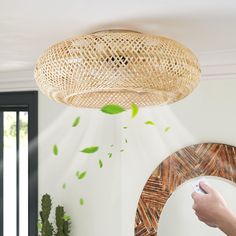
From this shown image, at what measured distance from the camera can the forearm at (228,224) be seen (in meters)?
1.07

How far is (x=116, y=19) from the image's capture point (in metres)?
1.35

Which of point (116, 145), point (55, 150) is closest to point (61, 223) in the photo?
point (55, 150)

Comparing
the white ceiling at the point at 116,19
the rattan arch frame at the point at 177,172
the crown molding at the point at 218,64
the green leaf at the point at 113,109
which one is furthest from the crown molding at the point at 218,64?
the green leaf at the point at 113,109

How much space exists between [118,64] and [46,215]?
1356mm

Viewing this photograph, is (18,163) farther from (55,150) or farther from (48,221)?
(48,221)

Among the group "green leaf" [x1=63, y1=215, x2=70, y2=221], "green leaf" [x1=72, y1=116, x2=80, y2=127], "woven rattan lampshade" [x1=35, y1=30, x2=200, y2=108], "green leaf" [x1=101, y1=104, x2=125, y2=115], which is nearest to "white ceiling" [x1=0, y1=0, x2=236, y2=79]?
"woven rattan lampshade" [x1=35, y1=30, x2=200, y2=108]

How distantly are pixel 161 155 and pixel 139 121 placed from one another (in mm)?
228

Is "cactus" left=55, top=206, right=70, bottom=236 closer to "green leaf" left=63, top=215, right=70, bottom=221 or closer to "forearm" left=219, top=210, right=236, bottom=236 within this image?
"green leaf" left=63, top=215, right=70, bottom=221

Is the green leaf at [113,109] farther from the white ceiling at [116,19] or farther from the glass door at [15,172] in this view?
the glass door at [15,172]

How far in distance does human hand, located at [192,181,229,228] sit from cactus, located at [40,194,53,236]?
48.9 inches

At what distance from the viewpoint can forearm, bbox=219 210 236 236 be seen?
3.52ft

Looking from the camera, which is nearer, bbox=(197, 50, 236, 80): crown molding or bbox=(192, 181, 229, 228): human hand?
bbox=(192, 181, 229, 228): human hand

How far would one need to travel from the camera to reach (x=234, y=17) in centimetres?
135

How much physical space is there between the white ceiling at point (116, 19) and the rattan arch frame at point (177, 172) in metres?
0.54
